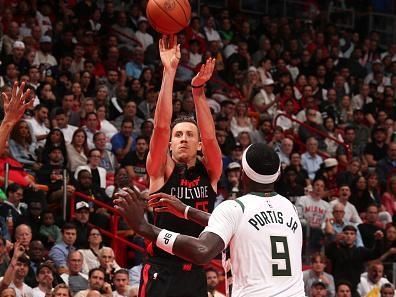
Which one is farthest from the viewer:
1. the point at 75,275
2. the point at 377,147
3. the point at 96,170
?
the point at 377,147

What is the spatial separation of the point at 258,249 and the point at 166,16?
3.10 m

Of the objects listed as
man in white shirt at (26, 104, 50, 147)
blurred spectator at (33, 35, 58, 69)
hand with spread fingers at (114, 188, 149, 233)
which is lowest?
hand with spread fingers at (114, 188, 149, 233)

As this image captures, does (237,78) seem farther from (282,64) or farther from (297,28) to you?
(297,28)

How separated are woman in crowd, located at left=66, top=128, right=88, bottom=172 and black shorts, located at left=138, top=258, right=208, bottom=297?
282 inches

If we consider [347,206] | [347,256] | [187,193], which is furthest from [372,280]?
[187,193]

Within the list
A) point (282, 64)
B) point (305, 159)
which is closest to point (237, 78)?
point (282, 64)

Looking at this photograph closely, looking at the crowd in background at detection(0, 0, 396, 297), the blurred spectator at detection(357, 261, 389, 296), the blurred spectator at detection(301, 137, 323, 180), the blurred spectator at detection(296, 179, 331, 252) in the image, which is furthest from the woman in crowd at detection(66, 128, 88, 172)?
the blurred spectator at detection(301, 137, 323, 180)

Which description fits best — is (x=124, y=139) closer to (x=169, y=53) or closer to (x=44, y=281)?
(x=44, y=281)

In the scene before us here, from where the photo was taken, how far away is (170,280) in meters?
7.15

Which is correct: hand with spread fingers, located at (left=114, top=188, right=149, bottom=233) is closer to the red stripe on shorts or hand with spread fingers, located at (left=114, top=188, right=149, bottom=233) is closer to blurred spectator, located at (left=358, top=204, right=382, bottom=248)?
the red stripe on shorts

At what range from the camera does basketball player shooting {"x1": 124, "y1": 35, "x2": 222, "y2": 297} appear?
7180mm

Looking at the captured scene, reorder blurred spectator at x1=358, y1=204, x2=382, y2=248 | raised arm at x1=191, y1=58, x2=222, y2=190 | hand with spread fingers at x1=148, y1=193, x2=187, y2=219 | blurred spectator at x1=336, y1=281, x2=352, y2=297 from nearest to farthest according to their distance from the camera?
1. hand with spread fingers at x1=148, y1=193, x2=187, y2=219
2. raised arm at x1=191, y1=58, x2=222, y2=190
3. blurred spectator at x1=336, y1=281, x2=352, y2=297
4. blurred spectator at x1=358, y1=204, x2=382, y2=248

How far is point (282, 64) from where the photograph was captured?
67.4 feet

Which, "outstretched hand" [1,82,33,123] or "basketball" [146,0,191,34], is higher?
"basketball" [146,0,191,34]
